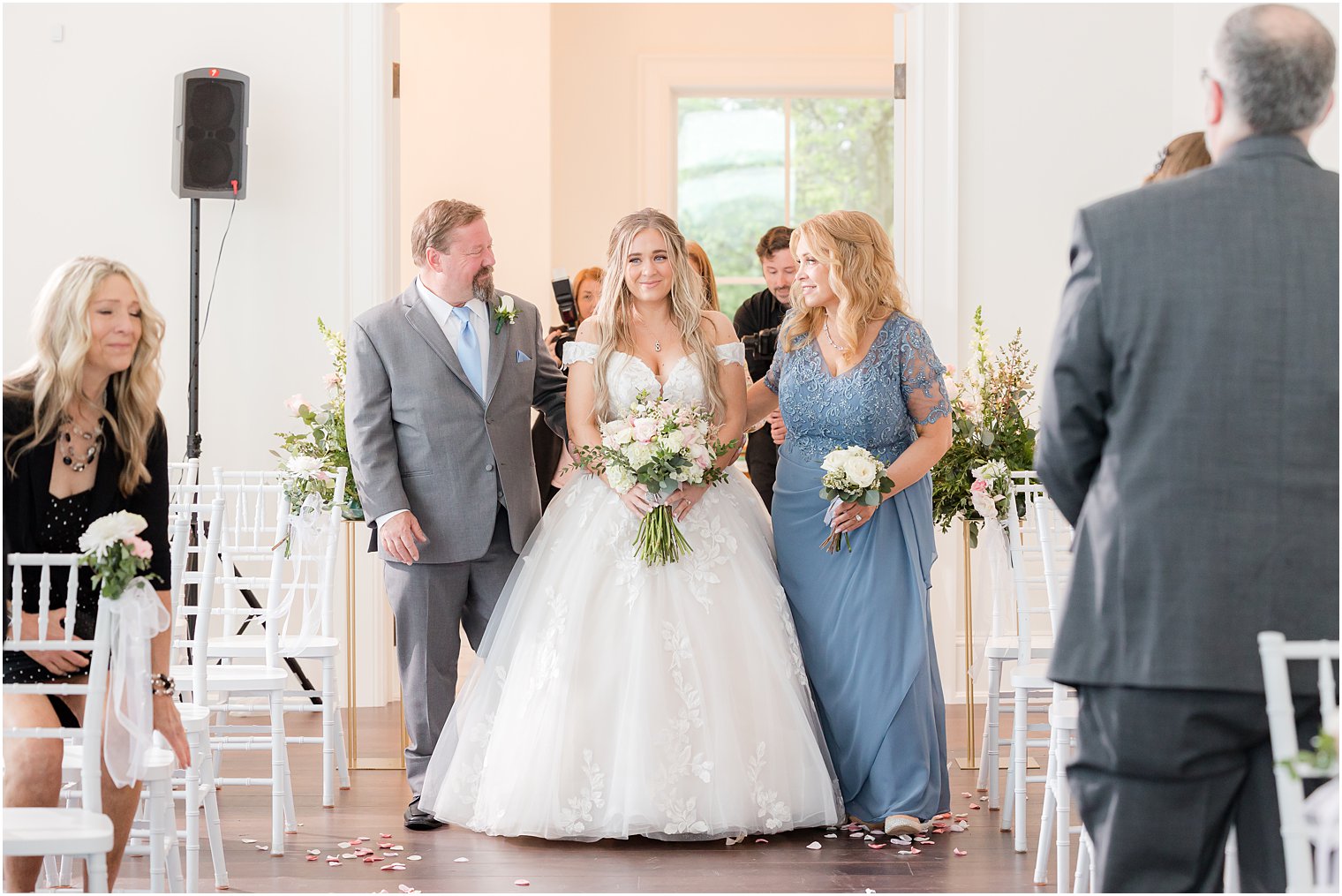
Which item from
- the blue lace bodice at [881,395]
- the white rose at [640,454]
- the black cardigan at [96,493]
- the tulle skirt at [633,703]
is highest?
the blue lace bodice at [881,395]

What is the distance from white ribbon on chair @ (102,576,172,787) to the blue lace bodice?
2.02 metres

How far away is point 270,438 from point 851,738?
9.74 feet

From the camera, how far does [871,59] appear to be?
27.0 ft

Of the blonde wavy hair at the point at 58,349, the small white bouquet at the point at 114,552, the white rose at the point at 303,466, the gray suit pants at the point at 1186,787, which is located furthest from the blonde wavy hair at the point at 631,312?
the gray suit pants at the point at 1186,787

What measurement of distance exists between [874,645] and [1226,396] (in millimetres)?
2088

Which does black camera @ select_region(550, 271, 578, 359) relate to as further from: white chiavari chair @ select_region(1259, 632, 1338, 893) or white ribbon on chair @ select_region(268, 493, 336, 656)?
white chiavari chair @ select_region(1259, 632, 1338, 893)

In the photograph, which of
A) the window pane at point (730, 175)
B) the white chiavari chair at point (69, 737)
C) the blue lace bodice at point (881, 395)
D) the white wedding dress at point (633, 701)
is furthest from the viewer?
the window pane at point (730, 175)

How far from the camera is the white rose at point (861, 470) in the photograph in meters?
3.76

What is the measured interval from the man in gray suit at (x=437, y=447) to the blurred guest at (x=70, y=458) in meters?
1.18

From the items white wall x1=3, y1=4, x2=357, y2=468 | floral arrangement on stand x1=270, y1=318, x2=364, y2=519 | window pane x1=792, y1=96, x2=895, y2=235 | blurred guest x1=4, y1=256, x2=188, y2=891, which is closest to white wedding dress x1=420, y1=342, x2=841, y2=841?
floral arrangement on stand x1=270, y1=318, x2=364, y2=519

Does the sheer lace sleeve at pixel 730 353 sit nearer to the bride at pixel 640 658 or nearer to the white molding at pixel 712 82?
the bride at pixel 640 658

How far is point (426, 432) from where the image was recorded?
13.1 feet

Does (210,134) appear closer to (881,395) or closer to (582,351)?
(582,351)

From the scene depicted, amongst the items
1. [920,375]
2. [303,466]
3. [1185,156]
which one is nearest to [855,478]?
[920,375]
